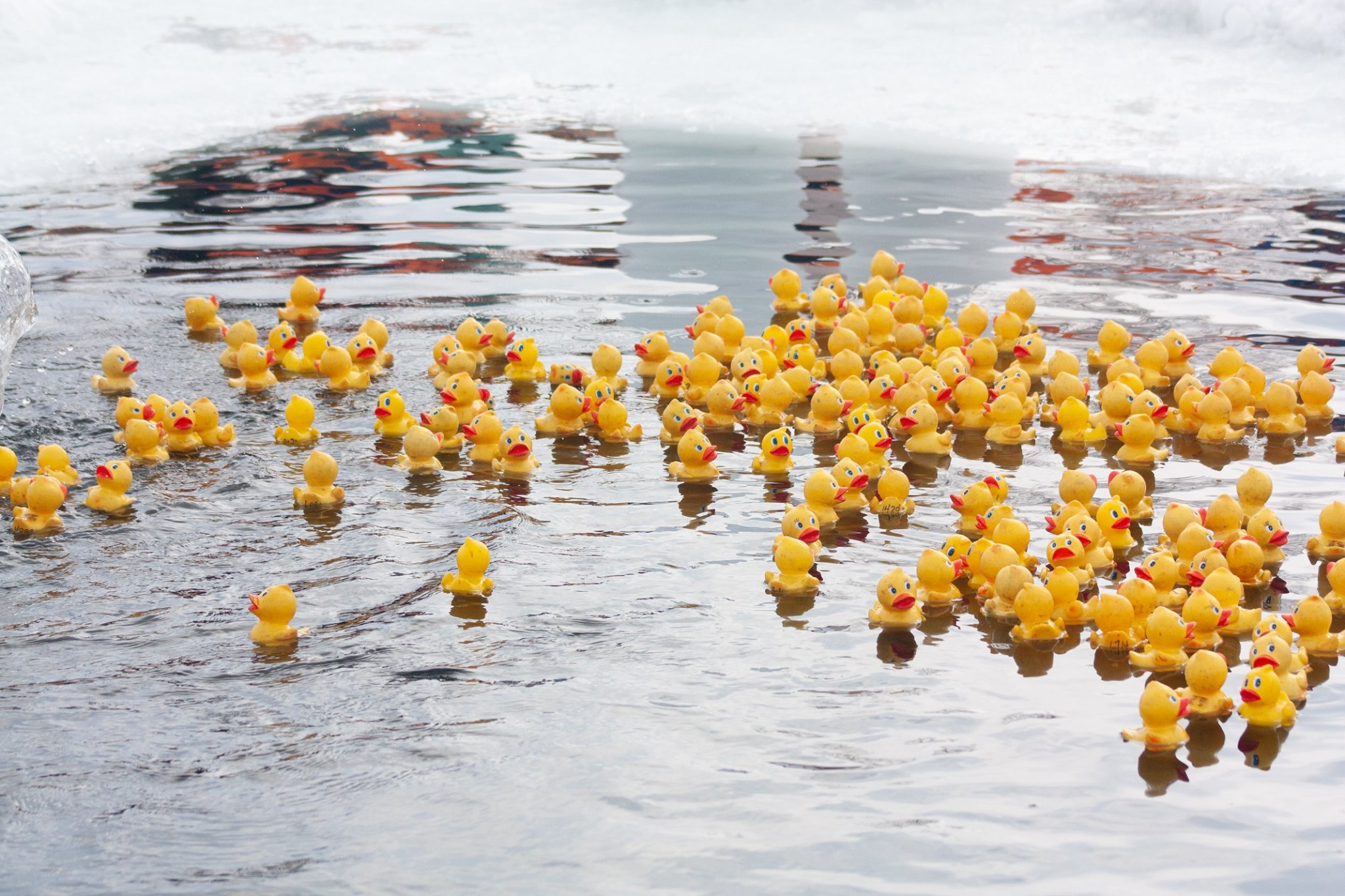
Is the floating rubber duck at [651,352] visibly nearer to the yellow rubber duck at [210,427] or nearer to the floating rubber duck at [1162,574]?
the yellow rubber duck at [210,427]

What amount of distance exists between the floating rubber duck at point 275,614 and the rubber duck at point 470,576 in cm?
66

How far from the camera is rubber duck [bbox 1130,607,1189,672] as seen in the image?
487cm

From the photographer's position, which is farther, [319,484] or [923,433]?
[923,433]

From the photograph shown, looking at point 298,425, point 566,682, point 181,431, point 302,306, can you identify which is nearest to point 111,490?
point 181,431

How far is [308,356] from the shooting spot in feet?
26.0

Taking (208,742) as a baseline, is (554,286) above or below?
above

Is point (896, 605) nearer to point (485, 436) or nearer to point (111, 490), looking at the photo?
point (485, 436)

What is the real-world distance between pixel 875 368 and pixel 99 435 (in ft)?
13.9

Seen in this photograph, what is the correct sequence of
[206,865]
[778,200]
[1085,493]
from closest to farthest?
[206,865], [1085,493], [778,200]

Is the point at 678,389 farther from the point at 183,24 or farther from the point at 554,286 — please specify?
the point at 183,24

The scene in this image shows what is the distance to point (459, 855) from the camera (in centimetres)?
387

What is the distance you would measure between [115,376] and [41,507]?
1.92 m

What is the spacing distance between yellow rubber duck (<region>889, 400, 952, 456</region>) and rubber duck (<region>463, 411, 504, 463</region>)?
212 cm

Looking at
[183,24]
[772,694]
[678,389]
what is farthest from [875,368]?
[183,24]
